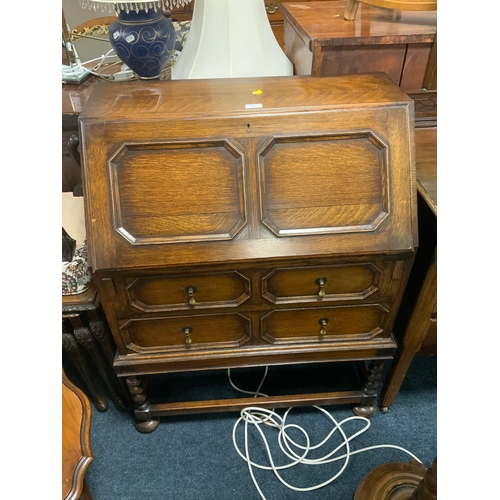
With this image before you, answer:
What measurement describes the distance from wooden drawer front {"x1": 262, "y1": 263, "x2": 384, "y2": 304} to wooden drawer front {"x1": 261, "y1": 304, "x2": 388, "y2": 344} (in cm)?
5

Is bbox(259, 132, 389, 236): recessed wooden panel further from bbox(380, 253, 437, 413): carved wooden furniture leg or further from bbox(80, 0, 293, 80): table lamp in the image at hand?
bbox(80, 0, 293, 80): table lamp

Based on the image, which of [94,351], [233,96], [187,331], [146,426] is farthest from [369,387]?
[233,96]

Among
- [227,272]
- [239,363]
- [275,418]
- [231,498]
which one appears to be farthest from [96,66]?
[231,498]

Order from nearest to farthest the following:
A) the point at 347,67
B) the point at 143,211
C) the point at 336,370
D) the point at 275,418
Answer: the point at 143,211
the point at 347,67
the point at 275,418
the point at 336,370

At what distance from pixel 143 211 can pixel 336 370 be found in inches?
38.8

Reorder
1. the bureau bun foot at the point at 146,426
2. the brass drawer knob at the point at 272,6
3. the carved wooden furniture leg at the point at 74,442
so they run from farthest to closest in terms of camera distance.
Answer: the brass drawer knob at the point at 272,6
the bureau bun foot at the point at 146,426
the carved wooden furniture leg at the point at 74,442

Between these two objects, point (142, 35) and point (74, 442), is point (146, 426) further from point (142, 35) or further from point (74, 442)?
point (142, 35)

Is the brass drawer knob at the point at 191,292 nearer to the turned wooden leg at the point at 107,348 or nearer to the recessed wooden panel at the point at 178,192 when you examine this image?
the recessed wooden panel at the point at 178,192

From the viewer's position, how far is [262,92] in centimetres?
101

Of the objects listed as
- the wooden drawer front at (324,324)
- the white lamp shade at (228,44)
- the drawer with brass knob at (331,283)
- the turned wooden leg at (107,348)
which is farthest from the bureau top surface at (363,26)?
the turned wooden leg at (107,348)

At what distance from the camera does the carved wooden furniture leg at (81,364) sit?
1.15m

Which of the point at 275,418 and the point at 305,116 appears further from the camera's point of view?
the point at 275,418

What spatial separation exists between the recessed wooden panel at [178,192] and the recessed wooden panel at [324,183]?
81mm

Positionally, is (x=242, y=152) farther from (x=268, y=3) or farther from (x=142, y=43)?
(x=268, y=3)
